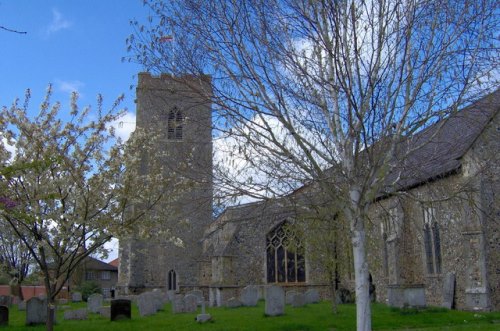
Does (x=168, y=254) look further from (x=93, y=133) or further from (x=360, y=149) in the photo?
(x=360, y=149)

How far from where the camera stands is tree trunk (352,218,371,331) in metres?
8.27

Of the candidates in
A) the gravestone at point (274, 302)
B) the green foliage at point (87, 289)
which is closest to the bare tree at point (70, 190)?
the gravestone at point (274, 302)

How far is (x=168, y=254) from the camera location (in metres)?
34.4

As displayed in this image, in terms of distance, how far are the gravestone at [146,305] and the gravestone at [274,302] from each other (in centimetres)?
425

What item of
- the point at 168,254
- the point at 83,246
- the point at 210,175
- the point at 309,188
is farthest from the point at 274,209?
the point at 168,254

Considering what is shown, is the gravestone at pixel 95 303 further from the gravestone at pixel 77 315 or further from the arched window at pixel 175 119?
the arched window at pixel 175 119

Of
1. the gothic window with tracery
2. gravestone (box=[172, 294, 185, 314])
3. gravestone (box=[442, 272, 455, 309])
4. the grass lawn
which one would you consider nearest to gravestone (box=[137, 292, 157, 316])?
gravestone (box=[172, 294, 185, 314])

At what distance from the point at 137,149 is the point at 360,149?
6.01 meters

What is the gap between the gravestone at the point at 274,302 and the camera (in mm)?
16281

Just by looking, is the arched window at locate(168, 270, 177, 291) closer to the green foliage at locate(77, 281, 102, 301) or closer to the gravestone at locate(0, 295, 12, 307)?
the green foliage at locate(77, 281, 102, 301)

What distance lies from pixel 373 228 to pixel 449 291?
142 inches

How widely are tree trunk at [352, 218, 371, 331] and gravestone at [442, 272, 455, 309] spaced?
10.4 m

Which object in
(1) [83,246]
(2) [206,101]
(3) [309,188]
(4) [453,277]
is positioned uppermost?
(2) [206,101]

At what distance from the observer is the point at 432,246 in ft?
64.7
